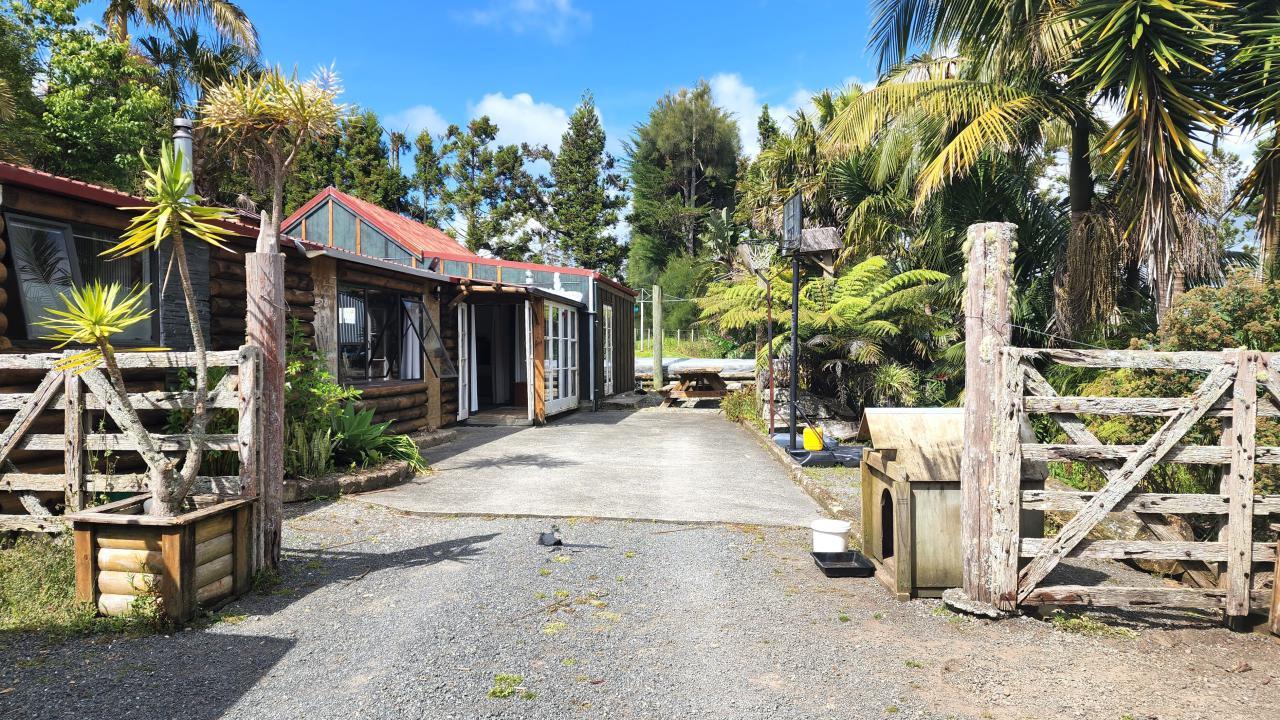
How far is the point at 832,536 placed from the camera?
194 inches

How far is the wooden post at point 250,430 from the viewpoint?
4227 millimetres

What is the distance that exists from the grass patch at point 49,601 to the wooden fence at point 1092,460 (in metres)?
4.44

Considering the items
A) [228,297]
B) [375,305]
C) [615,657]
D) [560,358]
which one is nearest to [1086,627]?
[615,657]

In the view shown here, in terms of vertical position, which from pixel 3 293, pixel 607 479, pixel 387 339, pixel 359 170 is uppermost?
pixel 359 170

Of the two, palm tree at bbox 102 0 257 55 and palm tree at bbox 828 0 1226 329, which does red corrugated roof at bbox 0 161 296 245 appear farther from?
palm tree at bbox 102 0 257 55

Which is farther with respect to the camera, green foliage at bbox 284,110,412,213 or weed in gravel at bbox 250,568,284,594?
green foliage at bbox 284,110,412,213

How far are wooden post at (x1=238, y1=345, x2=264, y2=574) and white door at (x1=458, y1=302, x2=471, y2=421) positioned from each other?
8430 mm

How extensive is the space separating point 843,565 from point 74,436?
16.8ft

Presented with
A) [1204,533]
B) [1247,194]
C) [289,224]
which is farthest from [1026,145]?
[289,224]

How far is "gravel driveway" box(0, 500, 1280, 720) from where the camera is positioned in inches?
117

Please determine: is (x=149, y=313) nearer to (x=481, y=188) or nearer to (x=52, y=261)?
(x=52, y=261)

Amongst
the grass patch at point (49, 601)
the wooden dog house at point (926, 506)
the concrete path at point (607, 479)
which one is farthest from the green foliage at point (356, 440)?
the wooden dog house at point (926, 506)

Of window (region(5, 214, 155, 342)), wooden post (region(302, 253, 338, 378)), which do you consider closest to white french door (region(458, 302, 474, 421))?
wooden post (region(302, 253, 338, 378))

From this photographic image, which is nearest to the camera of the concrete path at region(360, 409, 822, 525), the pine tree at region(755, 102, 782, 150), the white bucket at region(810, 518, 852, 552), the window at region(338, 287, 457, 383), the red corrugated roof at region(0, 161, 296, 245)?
the white bucket at region(810, 518, 852, 552)
